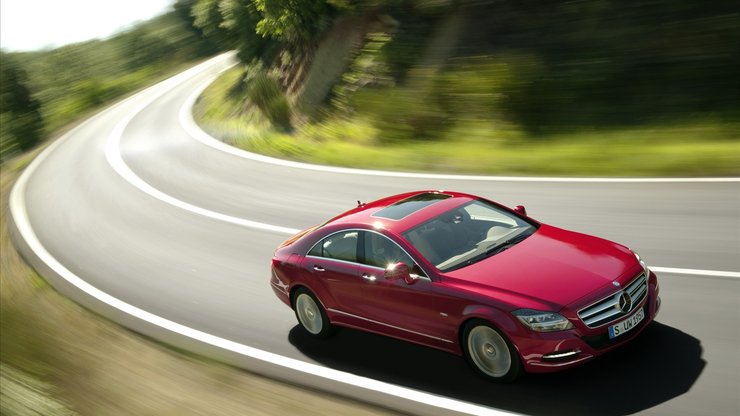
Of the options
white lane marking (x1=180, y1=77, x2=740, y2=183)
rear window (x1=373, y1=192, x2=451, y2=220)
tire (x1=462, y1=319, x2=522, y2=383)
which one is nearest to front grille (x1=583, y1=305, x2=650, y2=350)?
tire (x1=462, y1=319, x2=522, y2=383)

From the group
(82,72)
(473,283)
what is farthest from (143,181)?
(82,72)

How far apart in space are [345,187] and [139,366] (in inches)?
293

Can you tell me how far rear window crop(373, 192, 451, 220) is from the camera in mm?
8156

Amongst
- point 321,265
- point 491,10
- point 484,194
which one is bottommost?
point 484,194

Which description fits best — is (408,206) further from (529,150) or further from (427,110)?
(427,110)

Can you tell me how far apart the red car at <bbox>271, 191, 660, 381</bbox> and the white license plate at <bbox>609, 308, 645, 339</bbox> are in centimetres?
2

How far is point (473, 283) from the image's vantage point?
6898mm

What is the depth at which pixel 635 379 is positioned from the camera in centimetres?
655

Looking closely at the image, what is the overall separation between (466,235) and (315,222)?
656 centimetres

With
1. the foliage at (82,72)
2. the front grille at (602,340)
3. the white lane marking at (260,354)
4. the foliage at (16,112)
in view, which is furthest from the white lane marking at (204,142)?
the foliage at (82,72)

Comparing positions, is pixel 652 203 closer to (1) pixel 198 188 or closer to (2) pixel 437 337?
(2) pixel 437 337

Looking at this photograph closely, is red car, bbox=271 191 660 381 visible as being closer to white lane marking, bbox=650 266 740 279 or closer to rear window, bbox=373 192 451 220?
rear window, bbox=373 192 451 220

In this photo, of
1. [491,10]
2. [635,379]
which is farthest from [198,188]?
[635,379]

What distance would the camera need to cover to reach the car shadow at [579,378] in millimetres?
6336
